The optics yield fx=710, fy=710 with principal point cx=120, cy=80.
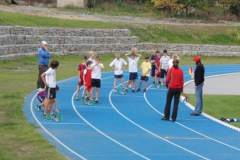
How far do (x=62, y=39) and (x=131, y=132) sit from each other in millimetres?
27690

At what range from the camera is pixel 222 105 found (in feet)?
82.1

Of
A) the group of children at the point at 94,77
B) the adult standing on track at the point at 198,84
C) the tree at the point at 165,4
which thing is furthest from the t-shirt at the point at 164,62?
the tree at the point at 165,4

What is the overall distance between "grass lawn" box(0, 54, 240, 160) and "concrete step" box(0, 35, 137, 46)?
3.95 feet

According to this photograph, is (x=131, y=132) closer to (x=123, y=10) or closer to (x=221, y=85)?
(x=221, y=85)

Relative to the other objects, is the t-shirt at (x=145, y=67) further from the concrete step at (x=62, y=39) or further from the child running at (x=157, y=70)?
the concrete step at (x=62, y=39)

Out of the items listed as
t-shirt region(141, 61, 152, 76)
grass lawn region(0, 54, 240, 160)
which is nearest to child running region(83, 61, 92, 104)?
grass lawn region(0, 54, 240, 160)

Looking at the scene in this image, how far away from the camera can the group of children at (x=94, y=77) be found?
19.2m

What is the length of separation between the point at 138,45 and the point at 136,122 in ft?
107

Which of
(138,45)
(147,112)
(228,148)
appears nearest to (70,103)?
(147,112)

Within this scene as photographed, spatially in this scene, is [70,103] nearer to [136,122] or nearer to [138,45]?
[136,122]

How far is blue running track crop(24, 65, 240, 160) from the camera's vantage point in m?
15.3

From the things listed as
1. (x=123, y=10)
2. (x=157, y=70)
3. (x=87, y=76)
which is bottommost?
(x=123, y=10)

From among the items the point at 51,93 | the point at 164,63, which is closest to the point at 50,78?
the point at 51,93

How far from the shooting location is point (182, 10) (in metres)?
66.2
